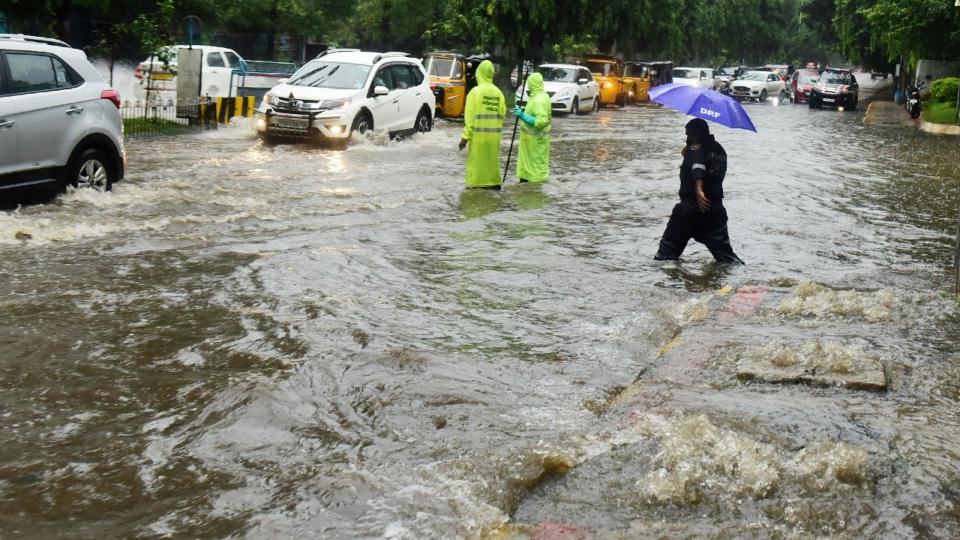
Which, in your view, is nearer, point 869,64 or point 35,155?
point 35,155

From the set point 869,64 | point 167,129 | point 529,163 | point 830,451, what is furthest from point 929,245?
point 869,64

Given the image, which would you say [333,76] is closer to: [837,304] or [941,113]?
[837,304]

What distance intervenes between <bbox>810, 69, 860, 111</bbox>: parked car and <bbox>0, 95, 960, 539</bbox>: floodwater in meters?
33.6

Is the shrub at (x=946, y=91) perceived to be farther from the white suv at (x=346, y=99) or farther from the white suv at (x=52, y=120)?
the white suv at (x=52, y=120)

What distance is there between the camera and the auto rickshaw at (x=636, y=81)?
43.1 meters

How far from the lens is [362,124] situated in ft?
63.3

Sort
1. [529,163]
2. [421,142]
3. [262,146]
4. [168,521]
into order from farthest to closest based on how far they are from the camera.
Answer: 1. [421,142]
2. [262,146]
3. [529,163]
4. [168,521]

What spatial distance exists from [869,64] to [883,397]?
63.6 meters

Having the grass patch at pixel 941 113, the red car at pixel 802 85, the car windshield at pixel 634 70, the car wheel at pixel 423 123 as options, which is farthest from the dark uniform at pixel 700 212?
the red car at pixel 802 85

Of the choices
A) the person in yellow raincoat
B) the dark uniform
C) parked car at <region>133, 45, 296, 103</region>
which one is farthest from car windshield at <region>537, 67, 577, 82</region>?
the dark uniform

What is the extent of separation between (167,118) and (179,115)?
656 mm

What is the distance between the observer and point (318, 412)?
5609mm

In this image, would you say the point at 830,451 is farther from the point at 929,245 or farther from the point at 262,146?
the point at 262,146

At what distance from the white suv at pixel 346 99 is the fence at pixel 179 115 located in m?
2.59
